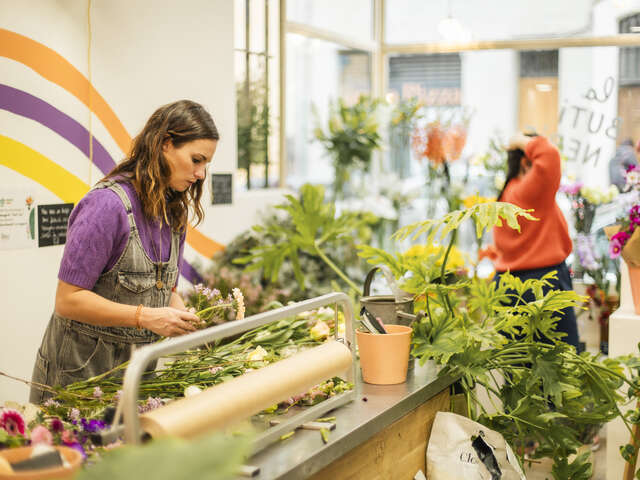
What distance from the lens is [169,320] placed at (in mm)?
1838

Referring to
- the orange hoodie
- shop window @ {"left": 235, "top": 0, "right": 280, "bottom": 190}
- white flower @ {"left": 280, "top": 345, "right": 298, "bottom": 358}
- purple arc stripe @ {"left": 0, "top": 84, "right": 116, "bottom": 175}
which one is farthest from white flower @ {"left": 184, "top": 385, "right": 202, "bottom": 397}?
shop window @ {"left": 235, "top": 0, "right": 280, "bottom": 190}

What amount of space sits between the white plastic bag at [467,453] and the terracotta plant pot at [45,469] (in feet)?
3.96

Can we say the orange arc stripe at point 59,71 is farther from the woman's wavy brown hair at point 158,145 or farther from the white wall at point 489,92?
the white wall at point 489,92

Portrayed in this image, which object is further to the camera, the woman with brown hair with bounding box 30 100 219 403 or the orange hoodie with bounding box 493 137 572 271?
the orange hoodie with bounding box 493 137 572 271

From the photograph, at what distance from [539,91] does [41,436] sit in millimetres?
5204

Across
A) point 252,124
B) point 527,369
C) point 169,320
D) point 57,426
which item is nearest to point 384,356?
point 527,369

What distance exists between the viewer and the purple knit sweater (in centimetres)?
197

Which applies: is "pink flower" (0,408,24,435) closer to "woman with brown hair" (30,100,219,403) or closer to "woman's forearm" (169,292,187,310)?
"woman with brown hair" (30,100,219,403)

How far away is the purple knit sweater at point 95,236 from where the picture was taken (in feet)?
6.46

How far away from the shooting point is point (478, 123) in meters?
6.02

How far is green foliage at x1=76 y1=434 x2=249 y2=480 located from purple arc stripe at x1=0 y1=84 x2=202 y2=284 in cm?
184

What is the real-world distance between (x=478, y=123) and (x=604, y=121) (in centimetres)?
97

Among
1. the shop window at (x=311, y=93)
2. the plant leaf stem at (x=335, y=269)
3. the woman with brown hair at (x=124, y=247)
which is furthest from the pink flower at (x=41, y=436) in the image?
the shop window at (x=311, y=93)

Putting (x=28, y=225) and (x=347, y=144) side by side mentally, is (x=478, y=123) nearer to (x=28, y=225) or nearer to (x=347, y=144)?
(x=347, y=144)
